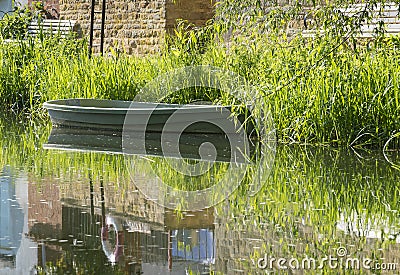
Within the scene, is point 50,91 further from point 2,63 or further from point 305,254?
point 305,254

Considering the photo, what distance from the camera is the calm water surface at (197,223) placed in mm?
4934

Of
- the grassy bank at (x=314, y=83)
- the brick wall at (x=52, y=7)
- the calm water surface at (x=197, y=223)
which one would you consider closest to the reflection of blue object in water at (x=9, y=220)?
the calm water surface at (x=197, y=223)

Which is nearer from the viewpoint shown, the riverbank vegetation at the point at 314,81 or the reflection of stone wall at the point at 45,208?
the reflection of stone wall at the point at 45,208

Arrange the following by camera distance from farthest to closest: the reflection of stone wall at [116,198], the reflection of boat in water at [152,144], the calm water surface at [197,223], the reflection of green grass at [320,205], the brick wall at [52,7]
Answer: the brick wall at [52,7] → the reflection of boat in water at [152,144] → the reflection of stone wall at [116,198] → the reflection of green grass at [320,205] → the calm water surface at [197,223]

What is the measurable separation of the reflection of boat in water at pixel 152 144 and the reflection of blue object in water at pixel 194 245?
3233 mm

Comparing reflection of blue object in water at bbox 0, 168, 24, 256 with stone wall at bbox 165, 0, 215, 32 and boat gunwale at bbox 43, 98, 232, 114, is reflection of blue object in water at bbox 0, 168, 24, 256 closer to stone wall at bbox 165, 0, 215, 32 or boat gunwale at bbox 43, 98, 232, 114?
boat gunwale at bbox 43, 98, 232, 114

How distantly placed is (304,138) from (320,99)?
1.70 ft

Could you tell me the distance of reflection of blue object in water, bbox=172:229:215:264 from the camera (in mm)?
5156

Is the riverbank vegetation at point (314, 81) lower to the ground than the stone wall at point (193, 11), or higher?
lower

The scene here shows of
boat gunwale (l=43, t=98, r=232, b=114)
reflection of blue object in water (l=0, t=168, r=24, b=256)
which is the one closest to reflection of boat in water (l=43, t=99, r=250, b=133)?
boat gunwale (l=43, t=98, r=232, b=114)

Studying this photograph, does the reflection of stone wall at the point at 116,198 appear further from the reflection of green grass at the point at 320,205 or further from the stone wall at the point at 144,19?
→ the stone wall at the point at 144,19

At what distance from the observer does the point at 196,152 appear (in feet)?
31.4

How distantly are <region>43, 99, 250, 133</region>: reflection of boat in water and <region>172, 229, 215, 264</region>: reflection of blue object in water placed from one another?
191 inches

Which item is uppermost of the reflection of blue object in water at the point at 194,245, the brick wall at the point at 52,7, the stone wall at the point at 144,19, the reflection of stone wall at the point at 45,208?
the brick wall at the point at 52,7
